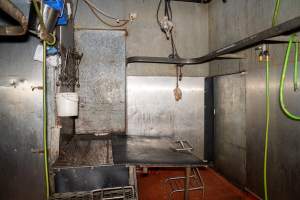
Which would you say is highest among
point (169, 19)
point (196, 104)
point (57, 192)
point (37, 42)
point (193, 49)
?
point (169, 19)

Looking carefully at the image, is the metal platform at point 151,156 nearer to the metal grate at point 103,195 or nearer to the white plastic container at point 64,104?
the metal grate at point 103,195

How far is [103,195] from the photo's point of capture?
1.62 meters

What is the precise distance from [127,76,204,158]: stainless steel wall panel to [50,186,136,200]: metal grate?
1.66 meters

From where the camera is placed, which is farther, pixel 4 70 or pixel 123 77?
pixel 123 77

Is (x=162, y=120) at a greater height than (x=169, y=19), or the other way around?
(x=169, y=19)

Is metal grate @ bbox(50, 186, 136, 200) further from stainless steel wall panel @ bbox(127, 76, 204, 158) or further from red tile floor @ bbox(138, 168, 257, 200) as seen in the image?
stainless steel wall panel @ bbox(127, 76, 204, 158)

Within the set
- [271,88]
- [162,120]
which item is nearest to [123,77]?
[162,120]

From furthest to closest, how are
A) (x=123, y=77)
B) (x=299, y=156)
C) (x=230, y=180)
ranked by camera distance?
(x=123, y=77) < (x=230, y=180) < (x=299, y=156)

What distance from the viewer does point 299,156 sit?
178 centimetres

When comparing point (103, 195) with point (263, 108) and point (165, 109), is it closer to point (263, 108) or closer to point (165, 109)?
point (263, 108)

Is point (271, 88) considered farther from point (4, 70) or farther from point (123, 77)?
point (4, 70)

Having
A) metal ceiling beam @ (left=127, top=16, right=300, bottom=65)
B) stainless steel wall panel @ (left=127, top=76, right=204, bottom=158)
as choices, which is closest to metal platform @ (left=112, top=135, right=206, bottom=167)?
stainless steel wall panel @ (left=127, top=76, right=204, bottom=158)

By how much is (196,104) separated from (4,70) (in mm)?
2694

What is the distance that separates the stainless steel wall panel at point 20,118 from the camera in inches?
74.3
